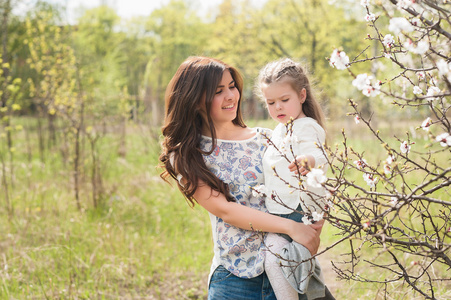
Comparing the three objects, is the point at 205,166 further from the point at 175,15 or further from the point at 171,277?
the point at 175,15

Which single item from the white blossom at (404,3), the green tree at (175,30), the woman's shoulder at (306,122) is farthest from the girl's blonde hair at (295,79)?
the green tree at (175,30)

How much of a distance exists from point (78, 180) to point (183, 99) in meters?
3.38

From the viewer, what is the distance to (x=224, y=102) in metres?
2.24

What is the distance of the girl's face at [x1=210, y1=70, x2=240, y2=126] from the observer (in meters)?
2.23

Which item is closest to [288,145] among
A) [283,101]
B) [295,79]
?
[283,101]

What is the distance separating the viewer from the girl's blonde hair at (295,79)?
7.23 feet

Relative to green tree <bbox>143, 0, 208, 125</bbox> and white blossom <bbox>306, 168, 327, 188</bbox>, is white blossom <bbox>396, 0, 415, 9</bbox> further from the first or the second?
green tree <bbox>143, 0, 208, 125</bbox>

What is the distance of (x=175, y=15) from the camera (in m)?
29.8

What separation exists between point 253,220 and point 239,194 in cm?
19

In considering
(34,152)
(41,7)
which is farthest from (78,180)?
(41,7)

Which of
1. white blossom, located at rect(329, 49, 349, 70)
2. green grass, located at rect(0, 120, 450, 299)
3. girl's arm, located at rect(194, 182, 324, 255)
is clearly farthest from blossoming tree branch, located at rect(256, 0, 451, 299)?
green grass, located at rect(0, 120, 450, 299)

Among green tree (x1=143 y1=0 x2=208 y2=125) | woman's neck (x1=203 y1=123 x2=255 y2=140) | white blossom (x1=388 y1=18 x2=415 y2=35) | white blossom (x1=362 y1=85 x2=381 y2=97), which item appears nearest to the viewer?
white blossom (x1=388 y1=18 x2=415 y2=35)

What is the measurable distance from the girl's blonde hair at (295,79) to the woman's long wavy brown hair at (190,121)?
22cm

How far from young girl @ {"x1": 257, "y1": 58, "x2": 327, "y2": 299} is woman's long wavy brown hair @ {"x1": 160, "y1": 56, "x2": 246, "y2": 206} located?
0.23 m
